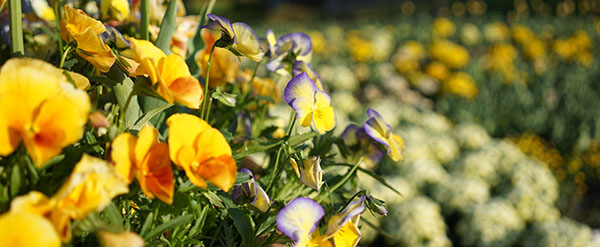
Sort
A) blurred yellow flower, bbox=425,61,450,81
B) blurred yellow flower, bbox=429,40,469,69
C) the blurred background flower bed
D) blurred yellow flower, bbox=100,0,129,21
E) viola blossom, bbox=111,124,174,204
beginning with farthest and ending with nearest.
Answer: blurred yellow flower, bbox=429,40,469,69 < blurred yellow flower, bbox=425,61,450,81 < the blurred background flower bed < blurred yellow flower, bbox=100,0,129,21 < viola blossom, bbox=111,124,174,204

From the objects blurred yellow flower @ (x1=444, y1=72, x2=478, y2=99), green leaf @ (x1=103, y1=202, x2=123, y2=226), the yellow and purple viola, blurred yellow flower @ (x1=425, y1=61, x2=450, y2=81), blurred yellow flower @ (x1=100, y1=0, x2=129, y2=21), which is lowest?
blurred yellow flower @ (x1=425, y1=61, x2=450, y2=81)

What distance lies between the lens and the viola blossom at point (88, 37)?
22.0 inches

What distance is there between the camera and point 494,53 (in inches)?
170

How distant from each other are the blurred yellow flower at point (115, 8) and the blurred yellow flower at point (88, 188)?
1.53 ft

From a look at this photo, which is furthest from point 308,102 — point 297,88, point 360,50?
point 360,50

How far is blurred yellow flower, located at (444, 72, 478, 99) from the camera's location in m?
3.39

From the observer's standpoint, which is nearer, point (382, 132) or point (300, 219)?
point (300, 219)

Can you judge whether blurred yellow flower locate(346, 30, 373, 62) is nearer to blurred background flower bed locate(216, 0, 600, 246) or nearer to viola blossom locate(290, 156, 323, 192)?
blurred background flower bed locate(216, 0, 600, 246)

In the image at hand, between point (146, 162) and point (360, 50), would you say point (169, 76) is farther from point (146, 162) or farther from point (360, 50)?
point (360, 50)

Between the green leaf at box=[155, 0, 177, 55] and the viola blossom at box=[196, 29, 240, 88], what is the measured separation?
107 millimetres

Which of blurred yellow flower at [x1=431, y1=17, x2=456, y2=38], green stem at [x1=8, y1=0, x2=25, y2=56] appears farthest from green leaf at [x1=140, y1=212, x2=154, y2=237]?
blurred yellow flower at [x1=431, y1=17, x2=456, y2=38]

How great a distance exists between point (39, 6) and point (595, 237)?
181 centimetres

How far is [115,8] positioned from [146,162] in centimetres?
44

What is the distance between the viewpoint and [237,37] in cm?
62
